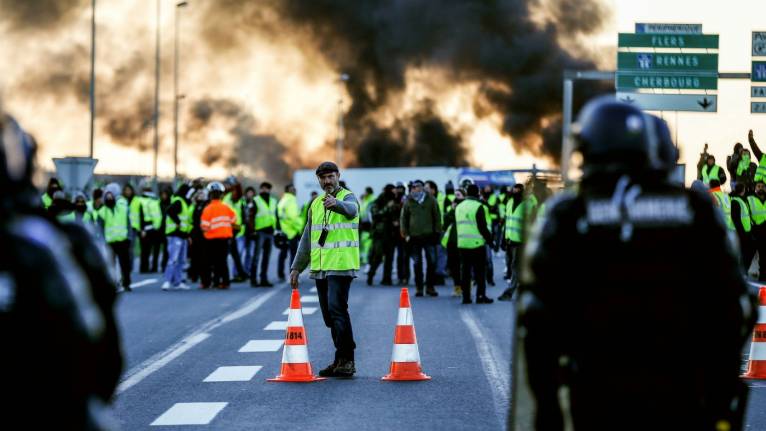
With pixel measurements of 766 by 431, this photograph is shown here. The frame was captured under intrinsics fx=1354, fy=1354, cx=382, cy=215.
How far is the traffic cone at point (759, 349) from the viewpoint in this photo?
10.5 metres

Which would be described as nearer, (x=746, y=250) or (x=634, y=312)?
(x=634, y=312)

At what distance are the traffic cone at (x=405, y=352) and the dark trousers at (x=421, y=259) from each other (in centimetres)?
968

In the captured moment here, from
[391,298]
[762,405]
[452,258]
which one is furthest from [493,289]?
[762,405]

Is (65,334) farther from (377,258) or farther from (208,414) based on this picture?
(377,258)

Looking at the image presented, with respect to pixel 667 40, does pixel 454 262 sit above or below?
below

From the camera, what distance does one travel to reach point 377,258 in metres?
23.8

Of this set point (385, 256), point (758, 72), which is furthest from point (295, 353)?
point (758, 72)

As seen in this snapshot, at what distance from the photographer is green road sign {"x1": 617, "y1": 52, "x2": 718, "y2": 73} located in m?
26.5

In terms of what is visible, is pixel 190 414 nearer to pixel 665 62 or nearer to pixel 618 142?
pixel 618 142

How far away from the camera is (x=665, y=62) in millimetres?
26625

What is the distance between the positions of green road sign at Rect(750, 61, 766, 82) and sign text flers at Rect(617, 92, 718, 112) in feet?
2.71

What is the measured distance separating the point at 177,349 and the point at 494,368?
3.35 metres

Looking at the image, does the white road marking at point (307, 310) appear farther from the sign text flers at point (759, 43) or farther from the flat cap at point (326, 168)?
the sign text flers at point (759, 43)

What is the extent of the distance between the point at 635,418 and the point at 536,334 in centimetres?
34
